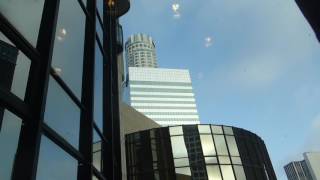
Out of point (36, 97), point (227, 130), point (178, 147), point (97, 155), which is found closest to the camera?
point (36, 97)

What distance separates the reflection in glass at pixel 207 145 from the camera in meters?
28.2

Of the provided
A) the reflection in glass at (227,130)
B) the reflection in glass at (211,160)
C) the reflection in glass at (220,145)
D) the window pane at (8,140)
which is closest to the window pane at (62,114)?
the window pane at (8,140)

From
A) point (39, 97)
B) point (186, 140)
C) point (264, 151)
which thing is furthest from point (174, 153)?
point (39, 97)

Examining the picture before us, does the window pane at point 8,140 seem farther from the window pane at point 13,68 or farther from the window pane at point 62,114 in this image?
the window pane at point 62,114

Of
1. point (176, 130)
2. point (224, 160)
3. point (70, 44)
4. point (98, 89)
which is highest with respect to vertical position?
point (176, 130)

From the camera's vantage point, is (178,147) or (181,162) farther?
(178,147)

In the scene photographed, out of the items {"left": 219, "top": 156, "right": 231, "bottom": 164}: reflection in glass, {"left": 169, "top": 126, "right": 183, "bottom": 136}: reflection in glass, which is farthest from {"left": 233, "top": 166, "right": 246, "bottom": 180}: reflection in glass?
{"left": 169, "top": 126, "right": 183, "bottom": 136}: reflection in glass

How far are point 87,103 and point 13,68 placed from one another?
3.18 m

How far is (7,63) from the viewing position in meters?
5.25

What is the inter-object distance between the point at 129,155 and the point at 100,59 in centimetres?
1862

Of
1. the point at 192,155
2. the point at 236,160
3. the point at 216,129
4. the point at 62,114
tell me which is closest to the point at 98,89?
the point at 62,114

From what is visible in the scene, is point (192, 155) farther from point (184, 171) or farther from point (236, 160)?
point (236, 160)

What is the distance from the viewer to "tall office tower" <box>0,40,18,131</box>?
4957 mm

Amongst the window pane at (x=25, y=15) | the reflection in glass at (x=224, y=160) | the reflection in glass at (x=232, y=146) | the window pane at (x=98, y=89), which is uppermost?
the reflection in glass at (x=232, y=146)
